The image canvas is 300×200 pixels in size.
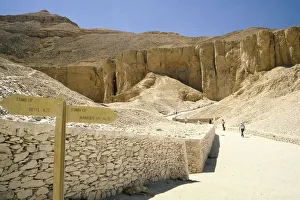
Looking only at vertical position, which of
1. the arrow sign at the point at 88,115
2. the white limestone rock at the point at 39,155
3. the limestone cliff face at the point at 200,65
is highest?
the limestone cliff face at the point at 200,65

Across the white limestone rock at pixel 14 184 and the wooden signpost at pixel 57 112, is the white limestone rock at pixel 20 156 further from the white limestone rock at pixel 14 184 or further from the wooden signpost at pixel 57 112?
the wooden signpost at pixel 57 112

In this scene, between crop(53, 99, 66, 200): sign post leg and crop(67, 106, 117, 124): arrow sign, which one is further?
crop(67, 106, 117, 124): arrow sign

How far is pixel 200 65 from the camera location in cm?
5238

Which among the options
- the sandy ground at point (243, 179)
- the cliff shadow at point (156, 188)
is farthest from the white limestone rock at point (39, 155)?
the sandy ground at point (243, 179)

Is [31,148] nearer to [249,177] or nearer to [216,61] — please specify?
[249,177]

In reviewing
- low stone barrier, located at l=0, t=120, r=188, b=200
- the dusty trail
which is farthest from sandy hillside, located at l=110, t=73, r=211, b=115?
low stone barrier, located at l=0, t=120, r=188, b=200

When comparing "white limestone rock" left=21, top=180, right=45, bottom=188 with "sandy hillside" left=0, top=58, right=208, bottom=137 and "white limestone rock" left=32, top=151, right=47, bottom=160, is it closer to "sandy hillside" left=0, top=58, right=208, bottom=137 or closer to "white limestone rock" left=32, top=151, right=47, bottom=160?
"white limestone rock" left=32, top=151, right=47, bottom=160

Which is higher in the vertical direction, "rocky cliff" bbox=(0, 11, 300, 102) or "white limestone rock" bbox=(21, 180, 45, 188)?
"rocky cliff" bbox=(0, 11, 300, 102)

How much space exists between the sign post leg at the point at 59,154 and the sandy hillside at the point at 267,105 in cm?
1969

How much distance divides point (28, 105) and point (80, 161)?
9.05 feet

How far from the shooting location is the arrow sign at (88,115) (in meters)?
3.58

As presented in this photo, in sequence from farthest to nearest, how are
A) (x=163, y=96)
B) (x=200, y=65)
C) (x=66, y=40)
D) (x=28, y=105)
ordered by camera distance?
1. (x=66, y=40)
2. (x=200, y=65)
3. (x=163, y=96)
4. (x=28, y=105)

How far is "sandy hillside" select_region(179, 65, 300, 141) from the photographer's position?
75.4ft

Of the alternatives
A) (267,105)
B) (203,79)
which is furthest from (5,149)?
(203,79)
